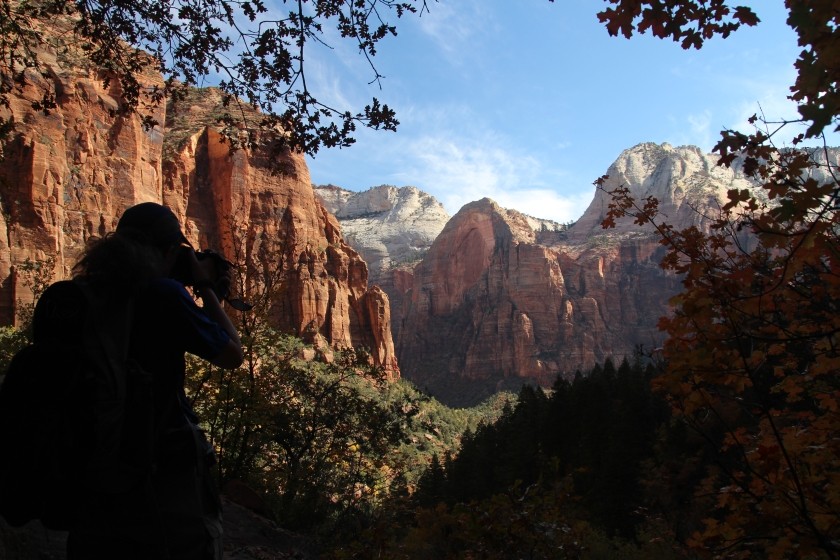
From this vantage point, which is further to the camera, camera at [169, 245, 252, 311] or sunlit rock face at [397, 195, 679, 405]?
sunlit rock face at [397, 195, 679, 405]

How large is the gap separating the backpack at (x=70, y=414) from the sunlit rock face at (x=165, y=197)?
361 cm

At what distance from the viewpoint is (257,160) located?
256 feet

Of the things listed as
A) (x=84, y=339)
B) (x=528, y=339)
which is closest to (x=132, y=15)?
(x=84, y=339)

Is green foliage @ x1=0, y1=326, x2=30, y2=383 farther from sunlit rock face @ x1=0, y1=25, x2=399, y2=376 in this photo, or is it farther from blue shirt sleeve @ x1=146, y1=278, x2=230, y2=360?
blue shirt sleeve @ x1=146, y1=278, x2=230, y2=360

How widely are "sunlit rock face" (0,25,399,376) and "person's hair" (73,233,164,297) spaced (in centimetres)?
329

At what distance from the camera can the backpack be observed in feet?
6.49

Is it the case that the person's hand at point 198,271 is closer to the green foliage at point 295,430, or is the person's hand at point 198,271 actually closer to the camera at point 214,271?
the camera at point 214,271

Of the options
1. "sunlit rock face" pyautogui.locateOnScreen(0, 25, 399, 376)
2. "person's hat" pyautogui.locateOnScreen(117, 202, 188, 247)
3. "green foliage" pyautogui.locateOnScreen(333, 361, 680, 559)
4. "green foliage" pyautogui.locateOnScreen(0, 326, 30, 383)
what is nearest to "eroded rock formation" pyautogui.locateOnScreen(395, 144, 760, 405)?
"sunlit rock face" pyautogui.locateOnScreen(0, 25, 399, 376)

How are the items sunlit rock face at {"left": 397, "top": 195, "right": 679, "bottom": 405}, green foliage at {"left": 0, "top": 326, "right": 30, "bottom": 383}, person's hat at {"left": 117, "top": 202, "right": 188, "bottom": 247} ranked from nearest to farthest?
person's hat at {"left": 117, "top": 202, "right": 188, "bottom": 247} < green foliage at {"left": 0, "top": 326, "right": 30, "bottom": 383} < sunlit rock face at {"left": 397, "top": 195, "right": 679, "bottom": 405}

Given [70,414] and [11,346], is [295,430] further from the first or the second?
[11,346]

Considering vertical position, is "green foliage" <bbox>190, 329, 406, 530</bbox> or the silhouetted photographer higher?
the silhouetted photographer

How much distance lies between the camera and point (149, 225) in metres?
2.55

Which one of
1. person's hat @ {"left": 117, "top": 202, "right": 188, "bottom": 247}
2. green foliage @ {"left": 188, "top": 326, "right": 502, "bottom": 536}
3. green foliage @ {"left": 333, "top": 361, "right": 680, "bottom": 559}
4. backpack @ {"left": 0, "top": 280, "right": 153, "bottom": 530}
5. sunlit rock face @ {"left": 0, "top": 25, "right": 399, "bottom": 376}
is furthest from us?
sunlit rock face @ {"left": 0, "top": 25, "right": 399, "bottom": 376}

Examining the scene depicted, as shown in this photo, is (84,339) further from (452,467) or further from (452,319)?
(452,319)
